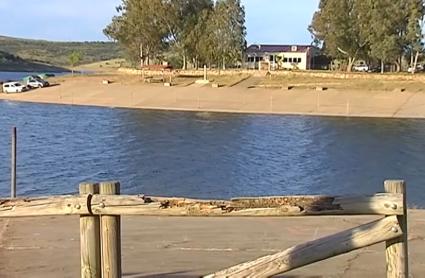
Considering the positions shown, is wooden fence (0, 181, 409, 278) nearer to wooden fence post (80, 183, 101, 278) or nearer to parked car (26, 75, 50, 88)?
wooden fence post (80, 183, 101, 278)

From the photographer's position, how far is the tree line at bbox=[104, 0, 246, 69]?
9306 cm

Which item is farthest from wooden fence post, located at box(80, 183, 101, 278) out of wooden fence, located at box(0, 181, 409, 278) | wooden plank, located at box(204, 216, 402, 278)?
wooden plank, located at box(204, 216, 402, 278)

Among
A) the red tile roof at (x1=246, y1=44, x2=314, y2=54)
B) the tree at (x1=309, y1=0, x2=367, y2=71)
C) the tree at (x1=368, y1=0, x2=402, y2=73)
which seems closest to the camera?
the tree at (x1=368, y1=0, x2=402, y2=73)

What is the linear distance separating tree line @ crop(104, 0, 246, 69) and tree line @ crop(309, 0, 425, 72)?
10.5 m

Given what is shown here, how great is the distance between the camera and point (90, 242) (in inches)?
214

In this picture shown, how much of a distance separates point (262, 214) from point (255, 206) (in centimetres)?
7

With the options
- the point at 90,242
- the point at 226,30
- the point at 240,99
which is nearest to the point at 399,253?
the point at 90,242

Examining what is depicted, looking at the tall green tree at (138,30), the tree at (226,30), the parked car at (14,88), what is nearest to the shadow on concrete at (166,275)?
the parked car at (14,88)

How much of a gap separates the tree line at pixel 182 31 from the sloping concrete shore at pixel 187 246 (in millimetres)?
81250

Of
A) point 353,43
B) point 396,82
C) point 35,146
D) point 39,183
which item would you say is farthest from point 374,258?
point 353,43

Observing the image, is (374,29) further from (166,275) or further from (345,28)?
(166,275)

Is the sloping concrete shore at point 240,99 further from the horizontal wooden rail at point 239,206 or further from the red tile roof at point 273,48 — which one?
the horizontal wooden rail at point 239,206

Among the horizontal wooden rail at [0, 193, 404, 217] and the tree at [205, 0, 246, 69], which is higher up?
the tree at [205, 0, 246, 69]

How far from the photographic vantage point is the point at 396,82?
74.1m
